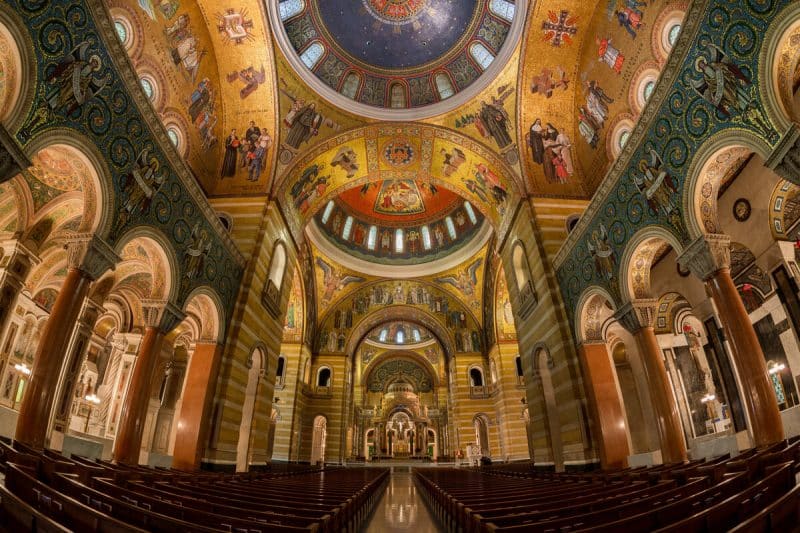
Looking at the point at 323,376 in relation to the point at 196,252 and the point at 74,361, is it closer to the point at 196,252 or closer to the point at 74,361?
the point at 74,361

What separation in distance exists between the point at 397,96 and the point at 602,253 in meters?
11.3

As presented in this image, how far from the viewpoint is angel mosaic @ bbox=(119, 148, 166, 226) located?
866 cm

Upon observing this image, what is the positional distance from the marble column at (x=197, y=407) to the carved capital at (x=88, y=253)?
16.2ft

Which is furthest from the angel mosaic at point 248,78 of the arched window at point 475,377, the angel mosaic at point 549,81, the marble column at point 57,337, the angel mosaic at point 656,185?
the arched window at point 475,377

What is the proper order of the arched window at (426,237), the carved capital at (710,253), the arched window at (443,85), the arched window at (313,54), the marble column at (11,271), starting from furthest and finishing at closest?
the arched window at (426,237), the arched window at (443,85), the arched window at (313,54), the marble column at (11,271), the carved capital at (710,253)

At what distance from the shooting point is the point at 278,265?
16.5 m

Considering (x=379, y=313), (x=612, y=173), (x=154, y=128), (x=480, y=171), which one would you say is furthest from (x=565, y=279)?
(x=379, y=313)

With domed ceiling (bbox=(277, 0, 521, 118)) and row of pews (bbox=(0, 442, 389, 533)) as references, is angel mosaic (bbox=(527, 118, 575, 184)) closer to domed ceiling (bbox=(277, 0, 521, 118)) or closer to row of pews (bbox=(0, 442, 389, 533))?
domed ceiling (bbox=(277, 0, 521, 118))

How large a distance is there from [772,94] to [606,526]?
7370 millimetres

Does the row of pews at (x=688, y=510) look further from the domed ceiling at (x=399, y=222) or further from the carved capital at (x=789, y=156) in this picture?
the domed ceiling at (x=399, y=222)

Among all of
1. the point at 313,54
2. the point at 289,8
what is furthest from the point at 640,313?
the point at 289,8

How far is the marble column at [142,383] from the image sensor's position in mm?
9031

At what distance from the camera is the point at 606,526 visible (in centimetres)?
219

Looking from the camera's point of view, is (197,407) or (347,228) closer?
(197,407)
